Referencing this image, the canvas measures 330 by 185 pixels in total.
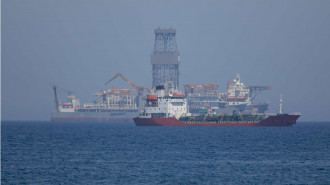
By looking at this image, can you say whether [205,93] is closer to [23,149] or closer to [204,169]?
[23,149]

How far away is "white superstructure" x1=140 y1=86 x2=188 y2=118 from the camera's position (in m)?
119

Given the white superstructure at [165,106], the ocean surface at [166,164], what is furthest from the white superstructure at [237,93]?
the ocean surface at [166,164]

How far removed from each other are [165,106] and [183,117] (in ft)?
16.8

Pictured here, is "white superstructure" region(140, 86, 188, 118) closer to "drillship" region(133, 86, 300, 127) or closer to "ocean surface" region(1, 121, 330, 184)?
"drillship" region(133, 86, 300, 127)

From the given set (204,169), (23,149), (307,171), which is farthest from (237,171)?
(23,149)

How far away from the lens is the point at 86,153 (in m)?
54.1

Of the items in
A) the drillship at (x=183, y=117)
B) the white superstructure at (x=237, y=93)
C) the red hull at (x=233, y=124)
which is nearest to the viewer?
the red hull at (x=233, y=124)

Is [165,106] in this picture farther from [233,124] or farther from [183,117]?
[233,124]

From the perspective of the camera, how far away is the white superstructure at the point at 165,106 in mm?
118875

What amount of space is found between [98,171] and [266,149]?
972 inches

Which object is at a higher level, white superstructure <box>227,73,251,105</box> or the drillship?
white superstructure <box>227,73,251,105</box>

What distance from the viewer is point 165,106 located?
119 m

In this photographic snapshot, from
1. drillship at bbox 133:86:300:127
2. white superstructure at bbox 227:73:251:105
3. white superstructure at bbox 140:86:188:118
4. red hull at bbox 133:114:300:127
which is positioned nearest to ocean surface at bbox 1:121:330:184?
red hull at bbox 133:114:300:127

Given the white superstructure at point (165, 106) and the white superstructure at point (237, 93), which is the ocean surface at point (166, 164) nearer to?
the white superstructure at point (165, 106)
